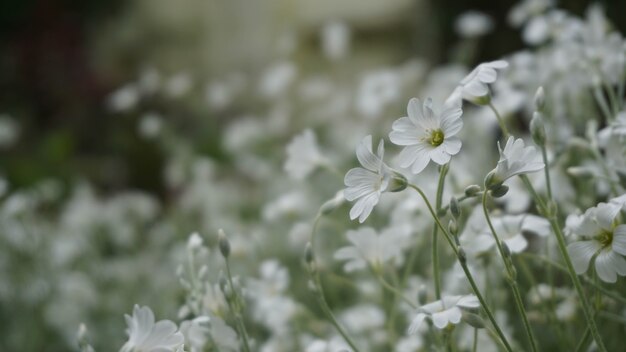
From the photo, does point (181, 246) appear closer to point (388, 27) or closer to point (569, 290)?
point (569, 290)

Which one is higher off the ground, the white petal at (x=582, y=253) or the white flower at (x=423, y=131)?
the white flower at (x=423, y=131)

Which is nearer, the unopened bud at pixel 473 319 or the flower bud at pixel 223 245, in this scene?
the unopened bud at pixel 473 319

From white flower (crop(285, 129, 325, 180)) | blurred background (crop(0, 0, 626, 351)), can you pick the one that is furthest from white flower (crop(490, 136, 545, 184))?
blurred background (crop(0, 0, 626, 351))

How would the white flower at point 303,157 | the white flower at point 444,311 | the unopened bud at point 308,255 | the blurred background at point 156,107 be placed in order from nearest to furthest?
the white flower at point 444,311 < the unopened bud at point 308,255 < the white flower at point 303,157 < the blurred background at point 156,107

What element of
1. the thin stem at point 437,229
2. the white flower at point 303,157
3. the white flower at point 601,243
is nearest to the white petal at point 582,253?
the white flower at point 601,243

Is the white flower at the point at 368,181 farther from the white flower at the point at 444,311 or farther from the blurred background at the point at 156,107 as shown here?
the blurred background at the point at 156,107

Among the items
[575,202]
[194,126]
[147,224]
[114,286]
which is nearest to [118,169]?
[194,126]

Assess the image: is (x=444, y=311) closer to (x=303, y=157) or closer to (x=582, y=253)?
(x=582, y=253)
